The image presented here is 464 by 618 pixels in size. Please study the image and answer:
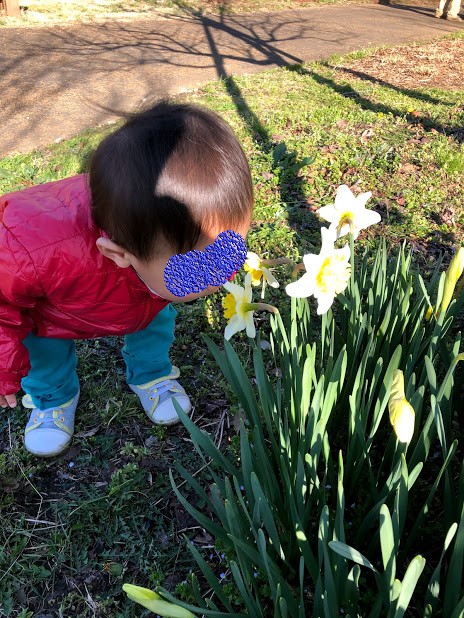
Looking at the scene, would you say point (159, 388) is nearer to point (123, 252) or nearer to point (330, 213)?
point (123, 252)

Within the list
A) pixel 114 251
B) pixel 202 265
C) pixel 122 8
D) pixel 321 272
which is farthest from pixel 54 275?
pixel 122 8

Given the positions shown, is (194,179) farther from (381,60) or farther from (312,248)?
(381,60)

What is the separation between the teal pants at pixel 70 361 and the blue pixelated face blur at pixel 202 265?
0.68m

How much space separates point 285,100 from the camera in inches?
187

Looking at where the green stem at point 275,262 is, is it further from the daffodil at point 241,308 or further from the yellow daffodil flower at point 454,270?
the yellow daffodil flower at point 454,270

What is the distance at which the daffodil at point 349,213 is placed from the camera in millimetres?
1404

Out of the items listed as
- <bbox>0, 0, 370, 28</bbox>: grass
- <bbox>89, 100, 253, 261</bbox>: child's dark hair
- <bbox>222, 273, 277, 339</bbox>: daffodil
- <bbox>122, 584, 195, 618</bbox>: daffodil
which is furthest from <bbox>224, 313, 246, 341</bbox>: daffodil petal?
<bbox>0, 0, 370, 28</bbox>: grass

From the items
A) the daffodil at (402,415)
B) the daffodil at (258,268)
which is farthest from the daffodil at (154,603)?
the daffodil at (258,268)

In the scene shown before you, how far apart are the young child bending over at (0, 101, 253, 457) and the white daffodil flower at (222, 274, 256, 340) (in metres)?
0.05

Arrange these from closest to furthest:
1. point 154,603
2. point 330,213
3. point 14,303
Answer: point 154,603, point 330,213, point 14,303

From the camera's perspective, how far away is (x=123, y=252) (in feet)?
4.44

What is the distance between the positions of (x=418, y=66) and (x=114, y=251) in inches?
218

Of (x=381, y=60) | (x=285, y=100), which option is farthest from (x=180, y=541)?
(x=381, y=60)

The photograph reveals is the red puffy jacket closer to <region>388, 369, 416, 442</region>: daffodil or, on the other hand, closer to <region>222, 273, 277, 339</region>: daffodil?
<region>222, 273, 277, 339</region>: daffodil
